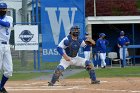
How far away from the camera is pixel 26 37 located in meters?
20.2

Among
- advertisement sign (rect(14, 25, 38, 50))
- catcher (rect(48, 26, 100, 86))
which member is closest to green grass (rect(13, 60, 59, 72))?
advertisement sign (rect(14, 25, 38, 50))

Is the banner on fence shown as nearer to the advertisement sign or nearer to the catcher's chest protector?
Result: the advertisement sign

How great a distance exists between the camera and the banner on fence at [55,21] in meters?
20.5

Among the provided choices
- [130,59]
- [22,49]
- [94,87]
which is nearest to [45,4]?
[22,49]

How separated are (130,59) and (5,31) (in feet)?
50.9

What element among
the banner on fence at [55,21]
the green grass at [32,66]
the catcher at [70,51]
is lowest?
the green grass at [32,66]

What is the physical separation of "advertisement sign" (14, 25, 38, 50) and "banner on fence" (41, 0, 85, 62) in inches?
A: 22.2

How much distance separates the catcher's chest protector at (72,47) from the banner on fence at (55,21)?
7.86m

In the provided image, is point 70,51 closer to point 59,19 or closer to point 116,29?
point 59,19

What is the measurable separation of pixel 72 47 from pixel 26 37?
25.7 feet

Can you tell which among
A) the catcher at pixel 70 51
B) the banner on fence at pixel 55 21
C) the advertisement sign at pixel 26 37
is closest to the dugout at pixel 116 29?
the banner on fence at pixel 55 21

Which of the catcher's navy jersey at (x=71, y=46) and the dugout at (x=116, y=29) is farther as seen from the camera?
the dugout at (x=116, y=29)

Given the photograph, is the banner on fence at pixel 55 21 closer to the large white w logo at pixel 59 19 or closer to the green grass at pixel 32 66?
the large white w logo at pixel 59 19

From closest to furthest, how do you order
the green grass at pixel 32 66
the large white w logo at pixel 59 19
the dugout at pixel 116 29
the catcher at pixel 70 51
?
the catcher at pixel 70 51
the large white w logo at pixel 59 19
the green grass at pixel 32 66
the dugout at pixel 116 29
